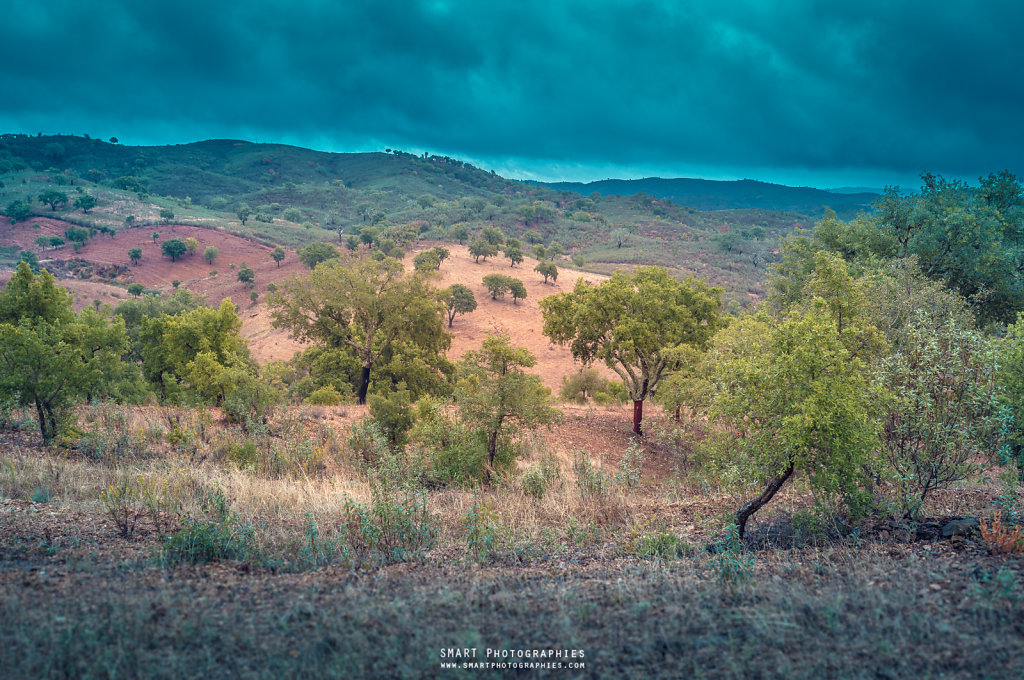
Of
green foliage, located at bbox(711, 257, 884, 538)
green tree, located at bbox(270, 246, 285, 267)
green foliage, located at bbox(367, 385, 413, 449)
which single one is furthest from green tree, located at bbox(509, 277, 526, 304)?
green foliage, located at bbox(711, 257, 884, 538)

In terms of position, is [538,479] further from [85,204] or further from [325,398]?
[85,204]

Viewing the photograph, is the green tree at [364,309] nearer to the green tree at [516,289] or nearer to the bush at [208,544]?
the bush at [208,544]

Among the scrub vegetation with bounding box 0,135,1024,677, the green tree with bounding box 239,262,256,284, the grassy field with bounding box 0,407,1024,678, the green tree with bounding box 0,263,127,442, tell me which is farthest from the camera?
the green tree with bounding box 239,262,256,284

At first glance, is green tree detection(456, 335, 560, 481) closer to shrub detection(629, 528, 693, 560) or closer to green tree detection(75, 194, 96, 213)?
shrub detection(629, 528, 693, 560)

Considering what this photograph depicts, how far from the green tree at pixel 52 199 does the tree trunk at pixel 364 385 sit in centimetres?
9937

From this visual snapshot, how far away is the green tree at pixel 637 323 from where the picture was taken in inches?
658

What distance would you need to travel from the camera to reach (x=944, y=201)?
18922mm

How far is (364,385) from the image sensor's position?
20938 millimetres

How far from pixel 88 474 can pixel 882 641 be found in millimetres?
9710

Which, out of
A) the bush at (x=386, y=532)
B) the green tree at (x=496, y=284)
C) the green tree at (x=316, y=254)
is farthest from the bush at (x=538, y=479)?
the green tree at (x=316, y=254)

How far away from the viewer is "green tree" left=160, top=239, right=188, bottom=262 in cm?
7194

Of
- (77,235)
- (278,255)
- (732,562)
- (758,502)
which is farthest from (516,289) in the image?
(77,235)

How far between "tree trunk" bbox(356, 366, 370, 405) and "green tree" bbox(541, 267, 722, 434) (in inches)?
305

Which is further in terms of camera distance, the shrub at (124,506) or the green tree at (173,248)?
the green tree at (173,248)
